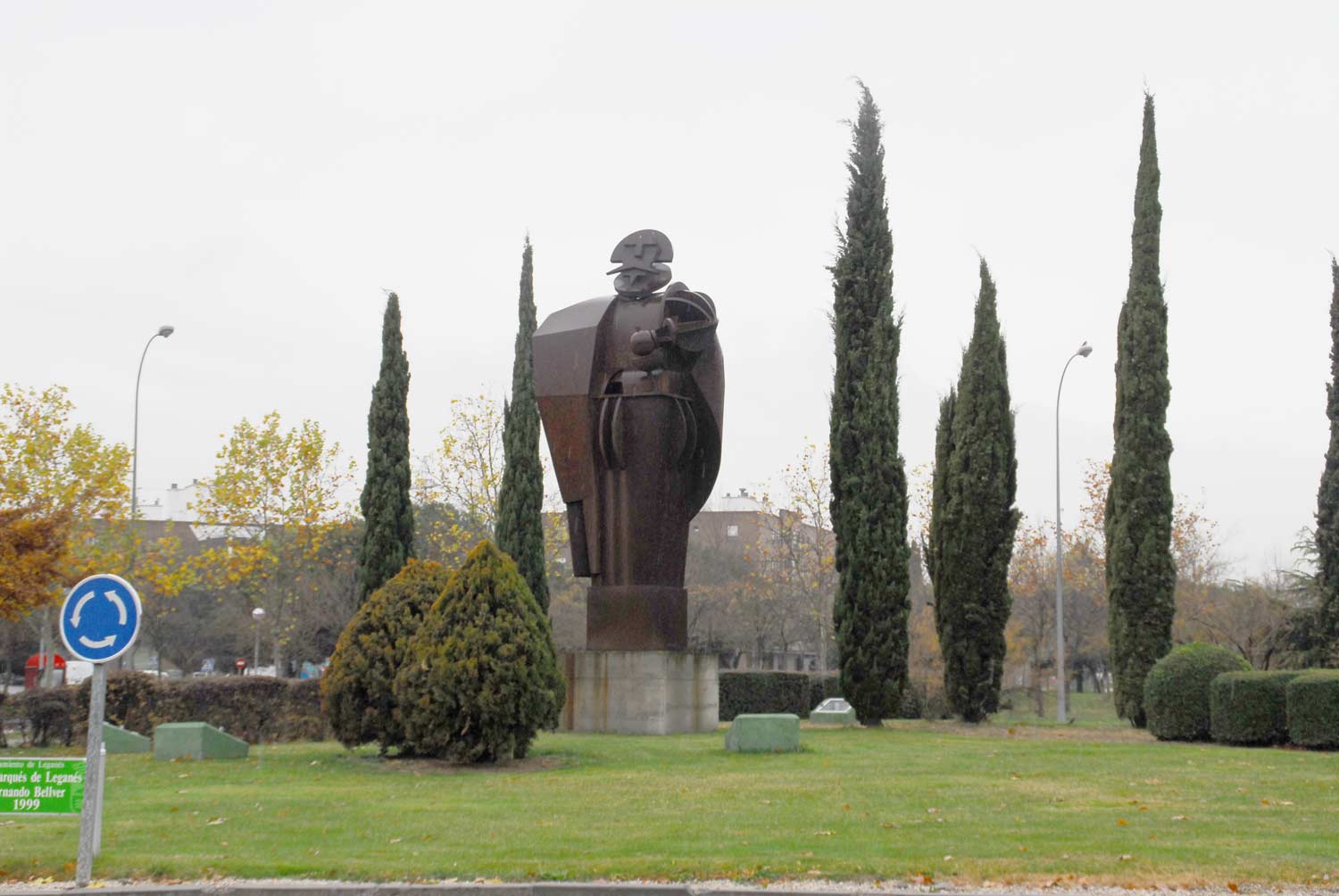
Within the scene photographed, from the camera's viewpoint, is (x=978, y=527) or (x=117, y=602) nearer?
(x=117, y=602)

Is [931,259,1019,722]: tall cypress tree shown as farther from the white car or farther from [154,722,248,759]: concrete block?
[154,722,248,759]: concrete block

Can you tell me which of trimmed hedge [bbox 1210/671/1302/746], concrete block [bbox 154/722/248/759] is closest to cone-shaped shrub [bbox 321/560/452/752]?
concrete block [bbox 154/722/248/759]

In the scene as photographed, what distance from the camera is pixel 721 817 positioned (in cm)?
1080

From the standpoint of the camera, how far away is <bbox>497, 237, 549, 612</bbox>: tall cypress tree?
32281 millimetres

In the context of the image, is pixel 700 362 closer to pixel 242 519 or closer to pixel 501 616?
pixel 501 616

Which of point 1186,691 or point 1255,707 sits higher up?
point 1186,691

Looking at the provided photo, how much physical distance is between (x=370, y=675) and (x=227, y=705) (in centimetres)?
704

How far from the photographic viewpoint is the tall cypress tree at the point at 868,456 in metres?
23.2

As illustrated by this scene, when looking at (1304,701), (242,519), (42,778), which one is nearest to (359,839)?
(42,778)

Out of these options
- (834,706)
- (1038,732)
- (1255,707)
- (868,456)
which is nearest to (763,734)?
(1255,707)

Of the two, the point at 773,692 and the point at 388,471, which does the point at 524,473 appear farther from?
the point at 773,692

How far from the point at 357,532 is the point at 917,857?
135ft

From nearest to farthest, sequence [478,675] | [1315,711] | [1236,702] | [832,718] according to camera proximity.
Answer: [478,675]
[1315,711]
[1236,702]
[832,718]

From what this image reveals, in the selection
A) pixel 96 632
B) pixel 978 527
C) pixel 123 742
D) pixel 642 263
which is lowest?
pixel 123 742
